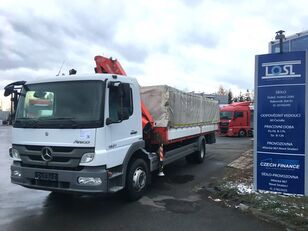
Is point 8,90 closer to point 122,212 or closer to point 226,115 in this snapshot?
point 122,212

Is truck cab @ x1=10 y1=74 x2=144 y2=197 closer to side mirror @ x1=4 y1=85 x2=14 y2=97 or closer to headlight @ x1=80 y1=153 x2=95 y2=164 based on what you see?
headlight @ x1=80 y1=153 x2=95 y2=164

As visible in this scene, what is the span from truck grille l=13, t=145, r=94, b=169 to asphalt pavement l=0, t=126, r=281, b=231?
3.13 ft

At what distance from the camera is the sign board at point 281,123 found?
22.8 feet

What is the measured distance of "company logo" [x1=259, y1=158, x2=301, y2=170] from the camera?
279 inches

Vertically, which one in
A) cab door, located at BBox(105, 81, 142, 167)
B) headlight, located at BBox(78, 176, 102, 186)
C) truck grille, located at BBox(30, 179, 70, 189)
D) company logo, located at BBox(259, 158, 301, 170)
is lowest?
truck grille, located at BBox(30, 179, 70, 189)

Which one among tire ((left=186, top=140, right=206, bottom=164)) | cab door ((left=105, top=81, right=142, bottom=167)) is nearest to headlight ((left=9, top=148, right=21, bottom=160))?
cab door ((left=105, top=81, right=142, bottom=167))

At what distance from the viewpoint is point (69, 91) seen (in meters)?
6.60

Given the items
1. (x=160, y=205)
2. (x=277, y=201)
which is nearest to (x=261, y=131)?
(x=277, y=201)

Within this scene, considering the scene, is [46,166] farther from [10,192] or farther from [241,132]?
[241,132]

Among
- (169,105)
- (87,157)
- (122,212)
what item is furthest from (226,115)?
(87,157)

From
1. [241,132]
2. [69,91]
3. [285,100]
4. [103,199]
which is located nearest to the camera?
[69,91]

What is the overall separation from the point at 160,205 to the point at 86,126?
2.37 m

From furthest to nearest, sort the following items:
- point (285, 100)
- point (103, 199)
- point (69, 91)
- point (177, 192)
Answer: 1. point (177, 192)
2. point (103, 199)
3. point (285, 100)
4. point (69, 91)

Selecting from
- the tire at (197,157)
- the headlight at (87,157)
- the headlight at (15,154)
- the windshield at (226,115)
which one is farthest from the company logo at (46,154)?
the windshield at (226,115)
